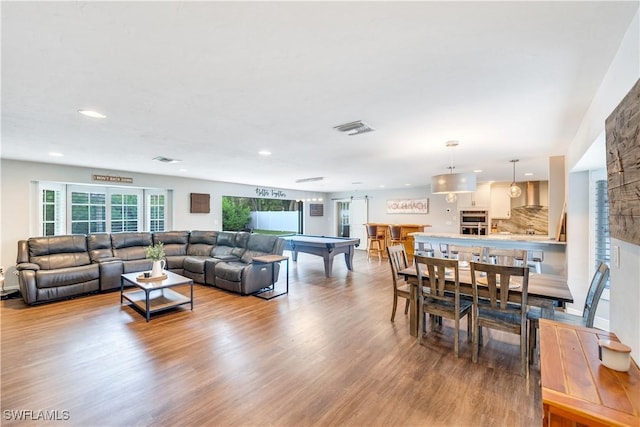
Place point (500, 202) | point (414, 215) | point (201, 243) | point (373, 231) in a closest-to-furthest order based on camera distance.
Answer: point (201, 243), point (500, 202), point (373, 231), point (414, 215)

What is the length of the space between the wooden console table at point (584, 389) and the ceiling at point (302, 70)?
5.51 ft

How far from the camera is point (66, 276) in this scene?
447cm

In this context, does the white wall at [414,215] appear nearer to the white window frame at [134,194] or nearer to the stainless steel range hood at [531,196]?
the stainless steel range hood at [531,196]

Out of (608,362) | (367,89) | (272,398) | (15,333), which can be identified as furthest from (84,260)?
(608,362)

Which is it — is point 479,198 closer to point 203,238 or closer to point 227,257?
point 227,257

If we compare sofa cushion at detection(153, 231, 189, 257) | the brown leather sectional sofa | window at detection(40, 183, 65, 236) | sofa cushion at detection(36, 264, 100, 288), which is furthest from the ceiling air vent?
window at detection(40, 183, 65, 236)

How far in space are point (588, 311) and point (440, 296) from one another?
3.89ft

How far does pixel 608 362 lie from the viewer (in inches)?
50.6

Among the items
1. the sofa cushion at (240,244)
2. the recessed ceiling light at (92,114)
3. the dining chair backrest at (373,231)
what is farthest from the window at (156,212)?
the dining chair backrest at (373,231)

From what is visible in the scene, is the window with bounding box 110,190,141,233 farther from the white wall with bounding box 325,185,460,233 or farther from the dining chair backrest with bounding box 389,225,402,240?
the white wall with bounding box 325,185,460,233

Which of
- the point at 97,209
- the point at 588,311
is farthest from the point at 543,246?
the point at 97,209

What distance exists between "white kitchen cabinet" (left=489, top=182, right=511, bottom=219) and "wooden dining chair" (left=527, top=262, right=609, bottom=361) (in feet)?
20.5

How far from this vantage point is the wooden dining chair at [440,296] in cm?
277

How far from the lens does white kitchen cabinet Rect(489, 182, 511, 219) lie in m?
8.18
